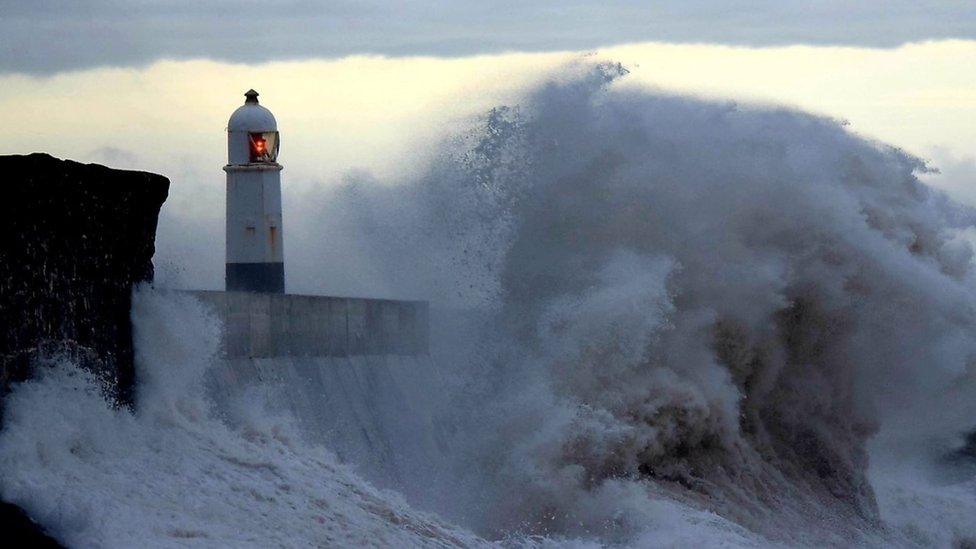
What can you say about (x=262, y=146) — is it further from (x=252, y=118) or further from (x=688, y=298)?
(x=688, y=298)

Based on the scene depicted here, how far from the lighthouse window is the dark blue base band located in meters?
1.03

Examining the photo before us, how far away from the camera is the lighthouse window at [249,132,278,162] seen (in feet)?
61.2

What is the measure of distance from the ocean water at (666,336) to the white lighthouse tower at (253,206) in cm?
148

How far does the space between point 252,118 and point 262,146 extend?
288 mm

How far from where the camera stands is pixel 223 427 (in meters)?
12.1

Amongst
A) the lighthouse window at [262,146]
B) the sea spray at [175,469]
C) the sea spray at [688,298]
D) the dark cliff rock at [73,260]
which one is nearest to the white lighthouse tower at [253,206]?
the lighthouse window at [262,146]

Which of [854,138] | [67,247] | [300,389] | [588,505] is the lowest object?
[588,505]

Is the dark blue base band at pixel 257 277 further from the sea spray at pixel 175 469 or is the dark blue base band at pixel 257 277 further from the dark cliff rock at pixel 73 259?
the dark cliff rock at pixel 73 259

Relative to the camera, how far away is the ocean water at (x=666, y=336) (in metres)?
14.5

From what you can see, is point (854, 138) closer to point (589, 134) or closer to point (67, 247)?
point (589, 134)

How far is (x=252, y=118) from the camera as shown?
18.7 m

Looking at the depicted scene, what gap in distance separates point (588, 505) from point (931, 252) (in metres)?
6.15

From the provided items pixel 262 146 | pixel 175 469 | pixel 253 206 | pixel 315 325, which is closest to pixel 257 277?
pixel 253 206

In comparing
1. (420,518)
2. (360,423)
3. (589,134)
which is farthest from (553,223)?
(420,518)
